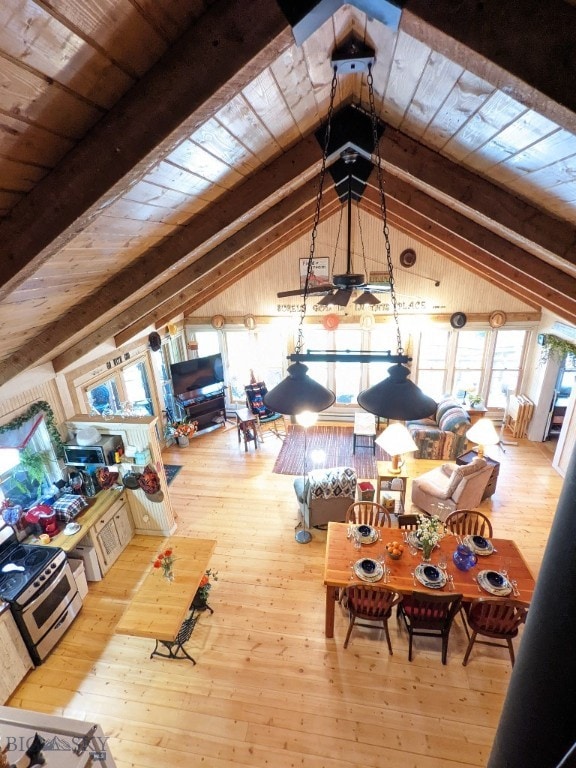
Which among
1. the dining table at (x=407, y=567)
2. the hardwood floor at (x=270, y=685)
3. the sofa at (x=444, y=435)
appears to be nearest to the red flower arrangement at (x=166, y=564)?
the hardwood floor at (x=270, y=685)

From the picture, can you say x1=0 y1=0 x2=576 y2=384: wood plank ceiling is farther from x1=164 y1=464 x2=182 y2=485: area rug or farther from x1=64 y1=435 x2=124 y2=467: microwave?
x1=164 y1=464 x2=182 y2=485: area rug

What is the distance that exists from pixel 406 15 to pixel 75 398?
5.82 m

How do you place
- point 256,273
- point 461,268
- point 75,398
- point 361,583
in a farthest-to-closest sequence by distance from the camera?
point 256,273
point 461,268
point 75,398
point 361,583

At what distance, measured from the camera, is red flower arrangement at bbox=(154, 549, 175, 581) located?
389 cm

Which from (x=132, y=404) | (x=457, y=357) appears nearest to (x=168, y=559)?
(x=132, y=404)

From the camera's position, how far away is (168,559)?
12.9ft

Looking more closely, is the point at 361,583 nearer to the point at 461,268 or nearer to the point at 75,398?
the point at 75,398

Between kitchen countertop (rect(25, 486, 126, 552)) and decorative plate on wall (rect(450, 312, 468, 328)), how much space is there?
6965 mm

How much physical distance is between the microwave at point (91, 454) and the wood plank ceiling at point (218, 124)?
1700 mm

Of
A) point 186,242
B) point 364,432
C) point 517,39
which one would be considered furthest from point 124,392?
point 517,39

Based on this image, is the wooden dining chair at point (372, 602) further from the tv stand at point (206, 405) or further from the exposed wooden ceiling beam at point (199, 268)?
the tv stand at point (206, 405)

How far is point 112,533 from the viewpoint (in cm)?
511

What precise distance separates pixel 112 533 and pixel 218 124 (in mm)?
5038

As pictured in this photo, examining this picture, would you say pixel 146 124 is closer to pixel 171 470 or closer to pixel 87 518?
pixel 87 518
